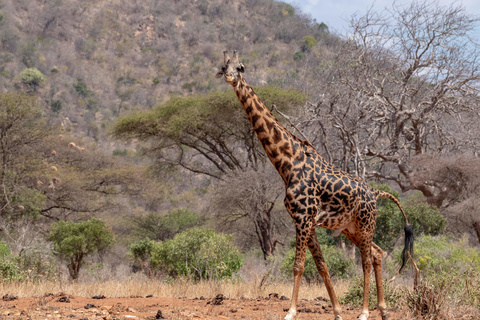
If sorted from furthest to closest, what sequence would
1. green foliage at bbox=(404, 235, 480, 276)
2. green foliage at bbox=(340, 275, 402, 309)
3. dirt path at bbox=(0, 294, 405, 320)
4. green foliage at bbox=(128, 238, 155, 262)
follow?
green foliage at bbox=(128, 238, 155, 262) → green foliage at bbox=(404, 235, 480, 276) → green foliage at bbox=(340, 275, 402, 309) → dirt path at bbox=(0, 294, 405, 320)

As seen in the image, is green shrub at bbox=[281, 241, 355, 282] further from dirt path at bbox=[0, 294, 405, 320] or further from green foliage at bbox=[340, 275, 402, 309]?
A: dirt path at bbox=[0, 294, 405, 320]

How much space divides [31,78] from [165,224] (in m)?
29.4

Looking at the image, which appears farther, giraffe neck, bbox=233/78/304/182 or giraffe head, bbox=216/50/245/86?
giraffe neck, bbox=233/78/304/182

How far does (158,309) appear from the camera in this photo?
629 centimetres

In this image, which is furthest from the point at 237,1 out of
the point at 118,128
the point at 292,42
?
the point at 118,128

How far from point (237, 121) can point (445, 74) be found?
8472mm

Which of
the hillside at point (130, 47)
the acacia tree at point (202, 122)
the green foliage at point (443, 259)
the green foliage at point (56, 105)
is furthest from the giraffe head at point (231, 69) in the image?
the green foliage at point (56, 105)

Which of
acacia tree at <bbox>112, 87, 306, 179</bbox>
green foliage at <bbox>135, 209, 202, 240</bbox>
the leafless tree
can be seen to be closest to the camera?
the leafless tree

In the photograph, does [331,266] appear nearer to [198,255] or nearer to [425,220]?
[198,255]

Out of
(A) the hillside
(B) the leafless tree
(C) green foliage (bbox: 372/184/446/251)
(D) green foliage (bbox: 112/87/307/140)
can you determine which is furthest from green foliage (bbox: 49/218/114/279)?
(A) the hillside

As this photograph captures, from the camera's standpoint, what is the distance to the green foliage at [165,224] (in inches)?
906

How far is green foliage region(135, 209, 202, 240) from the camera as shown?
23016 millimetres

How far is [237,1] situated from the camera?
244ft

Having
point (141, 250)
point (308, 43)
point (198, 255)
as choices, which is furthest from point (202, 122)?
point (308, 43)
